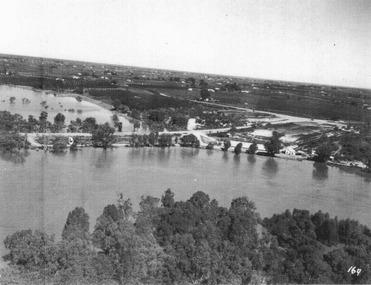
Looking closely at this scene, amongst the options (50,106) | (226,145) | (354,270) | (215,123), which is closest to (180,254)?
(354,270)

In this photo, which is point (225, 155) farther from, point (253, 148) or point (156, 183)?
point (156, 183)

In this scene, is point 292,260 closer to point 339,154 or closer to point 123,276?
point 123,276

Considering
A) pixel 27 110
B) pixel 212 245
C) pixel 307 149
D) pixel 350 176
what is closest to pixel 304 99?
pixel 307 149

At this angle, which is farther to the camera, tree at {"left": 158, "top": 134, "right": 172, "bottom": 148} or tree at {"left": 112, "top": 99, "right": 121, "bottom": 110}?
tree at {"left": 112, "top": 99, "right": 121, "bottom": 110}

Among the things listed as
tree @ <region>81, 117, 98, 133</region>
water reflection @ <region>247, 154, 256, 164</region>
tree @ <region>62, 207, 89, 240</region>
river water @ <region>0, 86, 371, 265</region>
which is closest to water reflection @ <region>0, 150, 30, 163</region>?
river water @ <region>0, 86, 371, 265</region>

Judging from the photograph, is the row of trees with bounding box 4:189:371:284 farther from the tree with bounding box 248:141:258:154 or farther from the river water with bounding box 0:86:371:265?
the tree with bounding box 248:141:258:154

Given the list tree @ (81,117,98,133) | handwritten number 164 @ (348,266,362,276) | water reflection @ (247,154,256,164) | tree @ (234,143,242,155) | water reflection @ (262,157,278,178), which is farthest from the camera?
tree @ (81,117,98,133)

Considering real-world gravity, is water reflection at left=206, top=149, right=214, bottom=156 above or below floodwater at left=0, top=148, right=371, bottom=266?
above

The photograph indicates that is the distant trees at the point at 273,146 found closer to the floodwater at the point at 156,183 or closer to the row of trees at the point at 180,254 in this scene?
the floodwater at the point at 156,183
